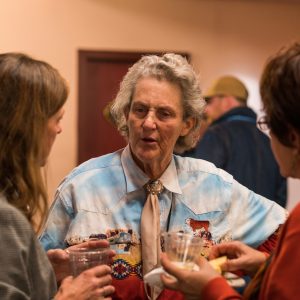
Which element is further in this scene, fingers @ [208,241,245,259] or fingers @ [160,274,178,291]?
fingers @ [208,241,245,259]

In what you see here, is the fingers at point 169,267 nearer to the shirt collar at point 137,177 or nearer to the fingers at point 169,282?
the fingers at point 169,282

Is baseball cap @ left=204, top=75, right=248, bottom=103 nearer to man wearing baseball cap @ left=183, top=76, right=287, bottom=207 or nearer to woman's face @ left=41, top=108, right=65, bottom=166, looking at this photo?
man wearing baseball cap @ left=183, top=76, right=287, bottom=207

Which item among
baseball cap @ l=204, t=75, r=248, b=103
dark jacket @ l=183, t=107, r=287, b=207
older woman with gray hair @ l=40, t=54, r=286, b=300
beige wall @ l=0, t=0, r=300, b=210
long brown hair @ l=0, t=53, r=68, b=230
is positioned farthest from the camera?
beige wall @ l=0, t=0, r=300, b=210

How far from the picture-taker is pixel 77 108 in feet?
15.3

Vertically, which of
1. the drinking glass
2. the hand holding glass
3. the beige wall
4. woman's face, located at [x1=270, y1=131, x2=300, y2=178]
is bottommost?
the hand holding glass

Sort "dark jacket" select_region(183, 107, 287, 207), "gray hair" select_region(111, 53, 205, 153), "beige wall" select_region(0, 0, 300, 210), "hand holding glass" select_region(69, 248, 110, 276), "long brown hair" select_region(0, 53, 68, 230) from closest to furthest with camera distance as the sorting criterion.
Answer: "long brown hair" select_region(0, 53, 68, 230), "hand holding glass" select_region(69, 248, 110, 276), "gray hair" select_region(111, 53, 205, 153), "dark jacket" select_region(183, 107, 287, 207), "beige wall" select_region(0, 0, 300, 210)

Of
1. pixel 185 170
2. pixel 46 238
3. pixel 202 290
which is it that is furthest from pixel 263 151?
pixel 202 290

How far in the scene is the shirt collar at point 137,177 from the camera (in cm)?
181

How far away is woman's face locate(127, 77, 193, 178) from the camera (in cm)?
181

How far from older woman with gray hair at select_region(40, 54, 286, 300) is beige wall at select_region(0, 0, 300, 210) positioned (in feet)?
8.62

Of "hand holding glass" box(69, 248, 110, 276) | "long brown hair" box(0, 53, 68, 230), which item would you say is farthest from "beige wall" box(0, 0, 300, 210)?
"long brown hair" box(0, 53, 68, 230)

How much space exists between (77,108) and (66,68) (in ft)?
1.18

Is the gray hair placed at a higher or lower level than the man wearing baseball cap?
higher

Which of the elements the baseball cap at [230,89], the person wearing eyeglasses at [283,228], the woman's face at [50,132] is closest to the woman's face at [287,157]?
the person wearing eyeglasses at [283,228]
